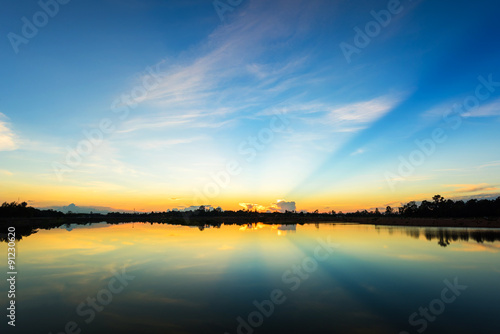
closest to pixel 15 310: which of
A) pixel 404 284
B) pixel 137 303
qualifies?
pixel 137 303
